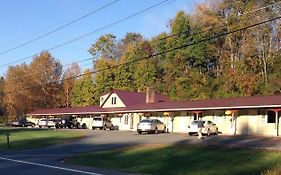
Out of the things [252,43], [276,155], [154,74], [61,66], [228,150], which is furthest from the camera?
[61,66]

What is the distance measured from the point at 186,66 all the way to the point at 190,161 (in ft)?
181

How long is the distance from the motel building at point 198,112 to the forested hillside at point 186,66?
6.21 meters

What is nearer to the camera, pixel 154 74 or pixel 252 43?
pixel 252 43

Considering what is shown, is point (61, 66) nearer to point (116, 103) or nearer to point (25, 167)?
point (116, 103)

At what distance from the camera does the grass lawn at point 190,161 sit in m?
17.9

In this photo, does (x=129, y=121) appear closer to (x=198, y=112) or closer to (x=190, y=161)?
(x=198, y=112)

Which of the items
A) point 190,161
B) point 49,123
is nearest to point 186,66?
point 49,123

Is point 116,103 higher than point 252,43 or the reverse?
the reverse

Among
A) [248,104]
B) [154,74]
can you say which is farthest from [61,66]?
[248,104]

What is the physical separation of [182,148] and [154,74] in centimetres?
5777

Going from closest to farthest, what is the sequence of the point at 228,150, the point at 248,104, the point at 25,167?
the point at 25,167 → the point at 228,150 → the point at 248,104

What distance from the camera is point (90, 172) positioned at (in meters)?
17.3

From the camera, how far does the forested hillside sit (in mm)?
60094

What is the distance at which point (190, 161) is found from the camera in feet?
68.4
